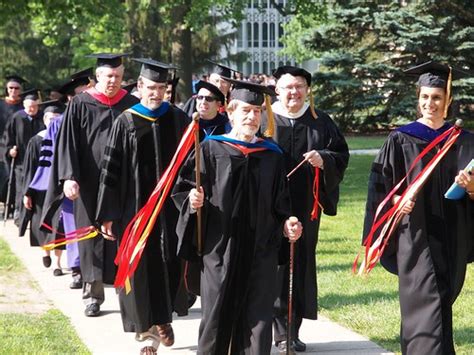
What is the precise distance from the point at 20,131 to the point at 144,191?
9.02 m

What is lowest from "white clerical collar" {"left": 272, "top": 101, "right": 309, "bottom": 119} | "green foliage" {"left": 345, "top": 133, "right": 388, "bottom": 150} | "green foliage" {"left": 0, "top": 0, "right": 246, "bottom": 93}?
"green foliage" {"left": 345, "top": 133, "right": 388, "bottom": 150}

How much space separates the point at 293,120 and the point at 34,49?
46.5 meters

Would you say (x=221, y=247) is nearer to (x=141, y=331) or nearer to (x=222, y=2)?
(x=141, y=331)

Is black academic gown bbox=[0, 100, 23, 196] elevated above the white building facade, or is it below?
above

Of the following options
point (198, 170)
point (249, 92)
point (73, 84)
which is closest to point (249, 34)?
point (73, 84)

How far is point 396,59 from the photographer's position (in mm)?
30719

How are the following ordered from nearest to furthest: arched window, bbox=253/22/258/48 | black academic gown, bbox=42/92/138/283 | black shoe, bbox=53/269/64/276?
black academic gown, bbox=42/92/138/283 < black shoe, bbox=53/269/64/276 < arched window, bbox=253/22/258/48

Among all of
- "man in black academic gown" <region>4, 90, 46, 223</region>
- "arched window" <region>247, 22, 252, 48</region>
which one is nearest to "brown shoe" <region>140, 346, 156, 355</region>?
"man in black academic gown" <region>4, 90, 46, 223</region>

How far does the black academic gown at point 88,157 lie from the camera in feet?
31.2

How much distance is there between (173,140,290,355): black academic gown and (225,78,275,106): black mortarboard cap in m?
0.32

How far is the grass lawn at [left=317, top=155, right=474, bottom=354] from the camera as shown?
904cm

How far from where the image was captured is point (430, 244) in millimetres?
7375

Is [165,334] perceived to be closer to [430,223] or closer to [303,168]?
[303,168]

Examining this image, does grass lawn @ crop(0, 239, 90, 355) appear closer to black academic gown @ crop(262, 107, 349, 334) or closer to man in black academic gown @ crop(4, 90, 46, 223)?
black academic gown @ crop(262, 107, 349, 334)
